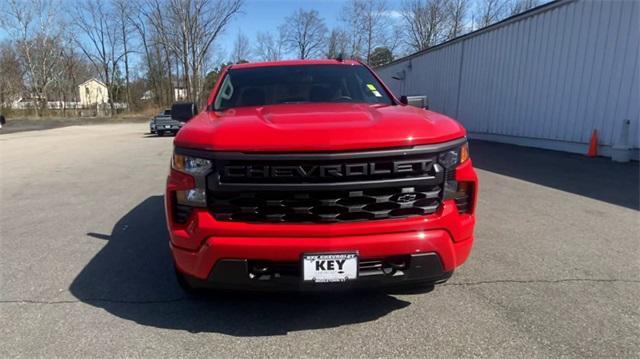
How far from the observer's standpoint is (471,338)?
2598 mm

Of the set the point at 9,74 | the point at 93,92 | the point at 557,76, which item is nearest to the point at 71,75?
the point at 9,74

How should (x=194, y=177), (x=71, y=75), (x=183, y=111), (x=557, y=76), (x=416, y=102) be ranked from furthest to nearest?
(x=71, y=75) → (x=557, y=76) → (x=183, y=111) → (x=416, y=102) → (x=194, y=177)

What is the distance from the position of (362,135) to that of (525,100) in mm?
12009

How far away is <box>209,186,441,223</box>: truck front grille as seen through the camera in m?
2.43

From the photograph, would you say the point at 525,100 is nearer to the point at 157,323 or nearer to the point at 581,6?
the point at 581,6

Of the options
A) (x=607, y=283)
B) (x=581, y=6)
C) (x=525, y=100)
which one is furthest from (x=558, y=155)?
(x=607, y=283)

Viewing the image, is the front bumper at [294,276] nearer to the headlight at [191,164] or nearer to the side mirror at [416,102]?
the headlight at [191,164]

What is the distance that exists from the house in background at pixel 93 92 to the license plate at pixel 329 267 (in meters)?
65.2

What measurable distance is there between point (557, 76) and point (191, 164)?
11509mm

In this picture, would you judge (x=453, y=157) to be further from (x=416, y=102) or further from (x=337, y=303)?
(x=416, y=102)

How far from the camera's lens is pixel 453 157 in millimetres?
2576

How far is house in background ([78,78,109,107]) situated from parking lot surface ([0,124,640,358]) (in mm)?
62767

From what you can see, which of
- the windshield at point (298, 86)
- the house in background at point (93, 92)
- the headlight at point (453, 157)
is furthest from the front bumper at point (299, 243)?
the house in background at point (93, 92)

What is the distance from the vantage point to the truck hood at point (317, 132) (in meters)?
2.36
